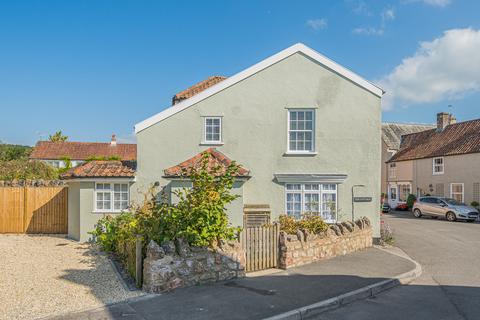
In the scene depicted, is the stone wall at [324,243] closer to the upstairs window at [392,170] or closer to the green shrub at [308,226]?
the green shrub at [308,226]

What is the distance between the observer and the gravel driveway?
741 cm

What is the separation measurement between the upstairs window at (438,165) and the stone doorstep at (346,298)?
25803 millimetres

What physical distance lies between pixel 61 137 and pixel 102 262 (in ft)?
256

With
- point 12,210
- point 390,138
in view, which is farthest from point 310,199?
point 390,138

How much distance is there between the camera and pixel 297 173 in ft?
53.0

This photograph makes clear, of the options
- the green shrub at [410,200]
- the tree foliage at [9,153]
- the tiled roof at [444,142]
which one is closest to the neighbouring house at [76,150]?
the tree foliage at [9,153]

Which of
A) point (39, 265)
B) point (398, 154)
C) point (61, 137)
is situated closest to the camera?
point (39, 265)

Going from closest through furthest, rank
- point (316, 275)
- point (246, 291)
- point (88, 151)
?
point (246, 291) < point (316, 275) < point (88, 151)

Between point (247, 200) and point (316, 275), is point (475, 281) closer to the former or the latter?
point (316, 275)

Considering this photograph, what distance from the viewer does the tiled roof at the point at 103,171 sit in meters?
15.1

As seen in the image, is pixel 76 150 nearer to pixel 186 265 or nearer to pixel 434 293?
pixel 186 265

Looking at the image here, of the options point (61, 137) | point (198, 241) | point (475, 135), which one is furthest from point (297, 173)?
point (61, 137)

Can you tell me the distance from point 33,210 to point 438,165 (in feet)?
103

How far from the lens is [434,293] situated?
8703 millimetres
